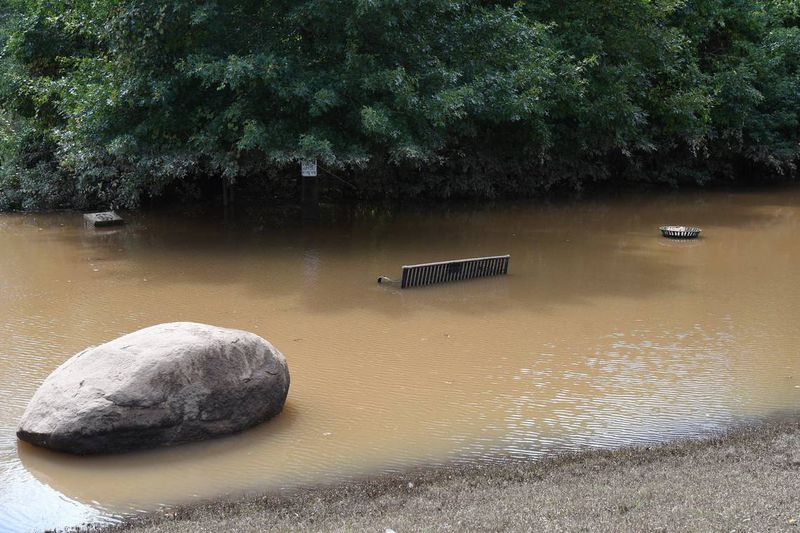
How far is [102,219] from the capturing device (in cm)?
1878

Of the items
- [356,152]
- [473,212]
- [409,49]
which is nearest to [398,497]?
[356,152]

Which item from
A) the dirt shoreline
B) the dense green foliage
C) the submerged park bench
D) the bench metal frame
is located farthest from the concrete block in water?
the dirt shoreline

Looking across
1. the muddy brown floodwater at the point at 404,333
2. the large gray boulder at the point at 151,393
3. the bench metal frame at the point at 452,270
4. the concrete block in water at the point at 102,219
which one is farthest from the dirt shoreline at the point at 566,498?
the concrete block in water at the point at 102,219

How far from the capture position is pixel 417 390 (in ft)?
30.0

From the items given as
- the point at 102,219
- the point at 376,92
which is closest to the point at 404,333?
the point at 376,92

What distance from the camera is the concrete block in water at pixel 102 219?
18.7 meters

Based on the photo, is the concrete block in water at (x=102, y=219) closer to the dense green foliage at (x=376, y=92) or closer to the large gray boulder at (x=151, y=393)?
the dense green foliage at (x=376, y=92)

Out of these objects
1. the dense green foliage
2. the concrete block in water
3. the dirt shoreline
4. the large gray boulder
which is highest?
the dense green foliage

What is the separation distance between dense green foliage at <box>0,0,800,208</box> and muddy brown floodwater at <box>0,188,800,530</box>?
1750 mm

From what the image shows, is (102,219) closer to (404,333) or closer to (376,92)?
(376,92)

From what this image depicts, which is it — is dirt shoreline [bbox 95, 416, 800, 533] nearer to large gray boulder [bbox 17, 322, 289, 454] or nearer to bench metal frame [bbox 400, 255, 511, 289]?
large gray boulder [bbox 17, 322, 289, 454]

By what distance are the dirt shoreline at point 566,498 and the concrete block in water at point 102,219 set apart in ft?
43.9

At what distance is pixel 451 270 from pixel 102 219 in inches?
330

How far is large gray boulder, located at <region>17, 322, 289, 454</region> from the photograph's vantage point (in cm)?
727
